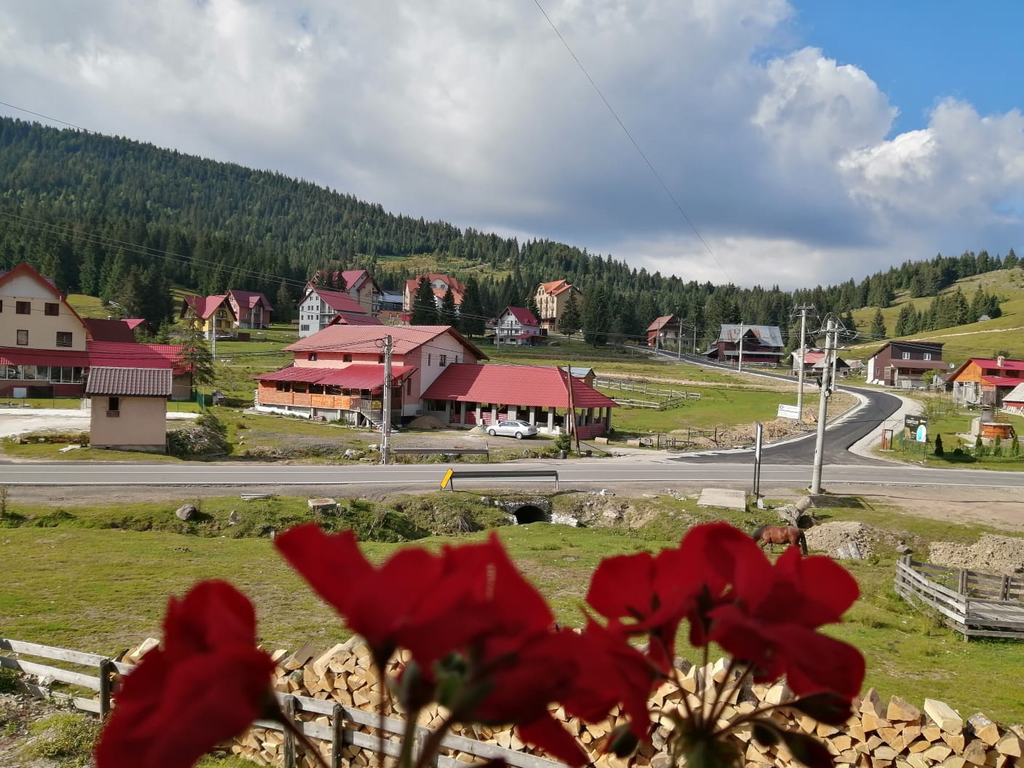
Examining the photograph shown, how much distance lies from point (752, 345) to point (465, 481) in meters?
116

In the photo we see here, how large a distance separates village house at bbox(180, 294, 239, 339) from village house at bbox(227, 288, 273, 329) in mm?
857

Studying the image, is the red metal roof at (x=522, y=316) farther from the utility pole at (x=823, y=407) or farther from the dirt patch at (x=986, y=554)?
the dirt patch at (x=986, y=554)

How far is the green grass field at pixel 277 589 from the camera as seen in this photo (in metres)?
11.5

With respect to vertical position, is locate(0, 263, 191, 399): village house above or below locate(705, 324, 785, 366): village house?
below

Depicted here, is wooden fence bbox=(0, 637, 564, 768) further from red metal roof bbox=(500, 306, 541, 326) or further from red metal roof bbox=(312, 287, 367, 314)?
red metal roof bbox=(500, 306, 541, 326)

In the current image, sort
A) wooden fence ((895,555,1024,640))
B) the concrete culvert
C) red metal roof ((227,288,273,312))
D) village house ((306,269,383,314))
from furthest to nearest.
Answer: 1. village house ((306,269,383,314))
2. red metal roof ((227,288,273,312))
3. the concrete culvert
4. wooden fence ((895,555,1024,640))

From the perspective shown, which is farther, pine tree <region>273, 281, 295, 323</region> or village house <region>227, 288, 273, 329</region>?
pine tree <region>273, 281, 295, 323</region>

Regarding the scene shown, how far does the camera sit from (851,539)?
22.0 metres

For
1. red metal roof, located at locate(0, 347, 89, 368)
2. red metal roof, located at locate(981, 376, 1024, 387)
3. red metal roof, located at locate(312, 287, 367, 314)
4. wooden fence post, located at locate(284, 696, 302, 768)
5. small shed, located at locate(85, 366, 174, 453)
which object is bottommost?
wooden fence post, located at locate(284, 696, 302, 768)

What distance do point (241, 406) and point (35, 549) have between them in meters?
39.4

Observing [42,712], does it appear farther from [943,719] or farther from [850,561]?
[850,561]

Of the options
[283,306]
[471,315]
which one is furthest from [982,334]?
[283,306]

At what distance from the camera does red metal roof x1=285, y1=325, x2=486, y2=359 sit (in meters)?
53.4

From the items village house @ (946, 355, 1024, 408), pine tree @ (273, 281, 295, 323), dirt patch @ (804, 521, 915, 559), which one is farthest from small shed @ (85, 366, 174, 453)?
pine tree @ (273, 281, 295, 323)
